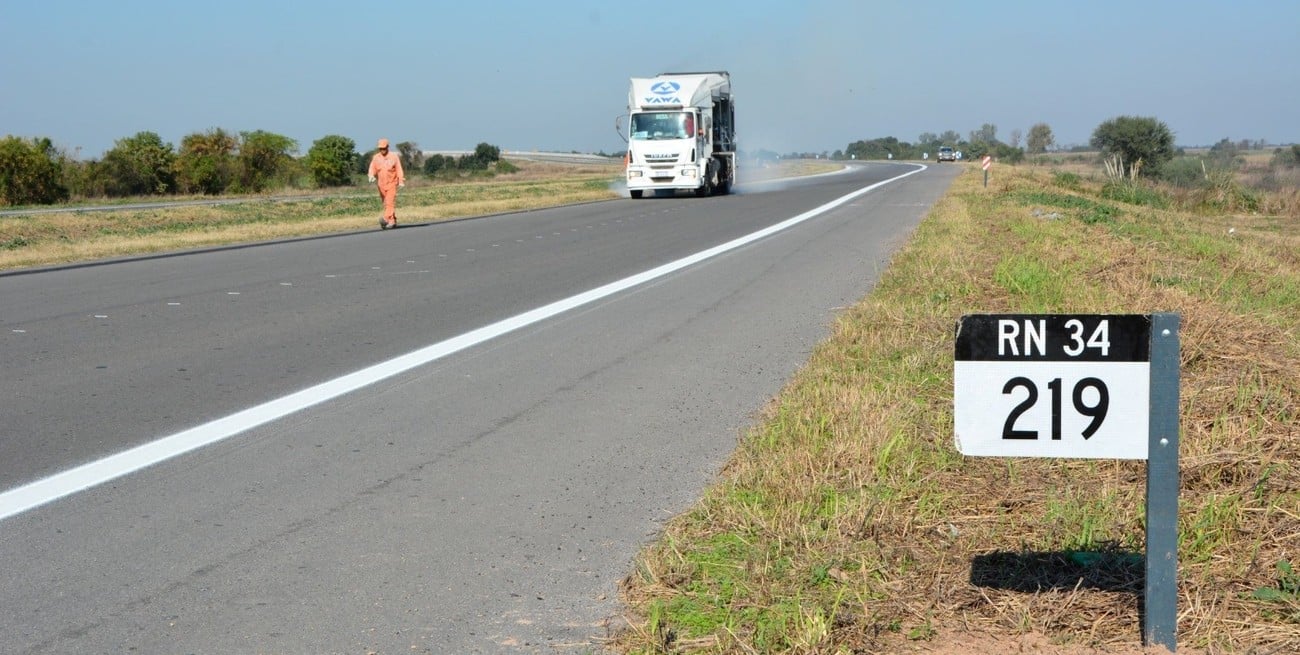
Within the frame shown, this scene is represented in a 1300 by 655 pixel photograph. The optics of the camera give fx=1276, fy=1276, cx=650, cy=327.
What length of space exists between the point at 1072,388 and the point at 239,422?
4.96m

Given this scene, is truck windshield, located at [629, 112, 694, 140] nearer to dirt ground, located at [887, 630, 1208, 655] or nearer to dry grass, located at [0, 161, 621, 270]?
dry grass, located at [0, 161, 621, 270]

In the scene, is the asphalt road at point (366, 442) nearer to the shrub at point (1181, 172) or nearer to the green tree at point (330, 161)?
the shrub at point (1181, 172)

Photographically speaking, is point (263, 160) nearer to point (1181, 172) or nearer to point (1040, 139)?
point (1181, 172)

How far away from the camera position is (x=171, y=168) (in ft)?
198

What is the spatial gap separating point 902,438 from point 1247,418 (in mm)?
1905

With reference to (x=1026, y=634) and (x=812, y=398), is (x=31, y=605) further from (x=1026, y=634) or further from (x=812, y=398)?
(x=812, y=398)

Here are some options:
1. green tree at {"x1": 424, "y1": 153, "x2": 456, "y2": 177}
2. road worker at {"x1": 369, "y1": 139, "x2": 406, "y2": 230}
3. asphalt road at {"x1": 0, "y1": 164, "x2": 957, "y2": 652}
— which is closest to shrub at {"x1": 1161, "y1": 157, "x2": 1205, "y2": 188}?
road worker at {"x1": 369, "y1": 139, "x2": 406, "y2": 230}

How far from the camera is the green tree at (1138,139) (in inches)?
2940

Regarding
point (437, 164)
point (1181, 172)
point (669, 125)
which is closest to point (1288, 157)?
point (1181, 172)

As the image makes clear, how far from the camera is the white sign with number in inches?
144

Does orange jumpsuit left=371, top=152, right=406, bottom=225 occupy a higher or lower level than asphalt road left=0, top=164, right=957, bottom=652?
higher

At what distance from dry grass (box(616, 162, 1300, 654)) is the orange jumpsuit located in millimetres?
16943

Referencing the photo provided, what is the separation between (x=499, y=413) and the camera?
7395 mm

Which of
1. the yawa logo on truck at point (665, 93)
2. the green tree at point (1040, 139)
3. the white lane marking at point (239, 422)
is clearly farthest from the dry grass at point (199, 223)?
the green tree at point (1040, 139)
